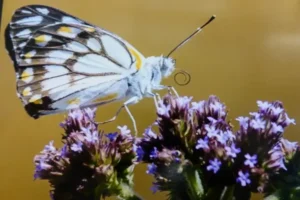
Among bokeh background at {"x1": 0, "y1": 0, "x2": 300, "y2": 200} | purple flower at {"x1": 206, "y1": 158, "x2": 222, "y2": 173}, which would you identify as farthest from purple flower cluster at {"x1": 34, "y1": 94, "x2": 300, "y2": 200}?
bokeh background at {"x1": 0, "y1": 0, "x2": 300, "y2": 200}

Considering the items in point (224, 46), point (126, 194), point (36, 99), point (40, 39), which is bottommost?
point (126, 194)

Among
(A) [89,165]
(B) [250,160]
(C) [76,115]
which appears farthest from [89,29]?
(B) [250,160]

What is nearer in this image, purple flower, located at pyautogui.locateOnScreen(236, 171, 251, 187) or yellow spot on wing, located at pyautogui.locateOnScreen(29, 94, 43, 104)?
purple flower, located at pyautogui.locateOnScreen(236, 171, 251, 187)

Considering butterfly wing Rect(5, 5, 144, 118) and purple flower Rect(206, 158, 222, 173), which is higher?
butterfly wing Rect(5, 5, 144, 118)

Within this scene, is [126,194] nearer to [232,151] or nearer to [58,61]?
[232,151]

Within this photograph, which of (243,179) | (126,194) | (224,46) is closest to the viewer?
(243,179)

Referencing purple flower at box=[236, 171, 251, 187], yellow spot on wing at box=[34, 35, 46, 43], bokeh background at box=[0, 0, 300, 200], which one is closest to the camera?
purple flower at box=[236, 171, 251, 187]

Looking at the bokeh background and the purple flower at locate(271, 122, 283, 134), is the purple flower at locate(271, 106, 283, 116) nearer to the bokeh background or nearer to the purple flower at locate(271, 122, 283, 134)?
the purple flower at locate(271, 122, 283, 134)
